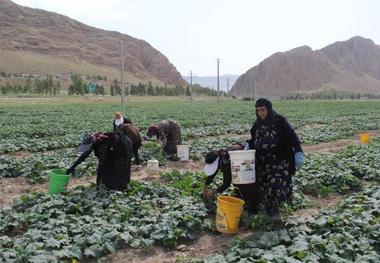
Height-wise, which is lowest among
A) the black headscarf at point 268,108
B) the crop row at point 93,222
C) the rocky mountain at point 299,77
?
the crop row at point 93,222

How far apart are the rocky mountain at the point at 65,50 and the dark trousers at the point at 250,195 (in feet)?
403

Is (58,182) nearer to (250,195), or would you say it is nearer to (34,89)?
(250,195)

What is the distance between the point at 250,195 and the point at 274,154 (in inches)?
30.4

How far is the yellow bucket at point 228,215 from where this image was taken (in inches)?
246

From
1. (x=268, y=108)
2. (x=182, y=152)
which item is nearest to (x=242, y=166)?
(x=268, y=108)

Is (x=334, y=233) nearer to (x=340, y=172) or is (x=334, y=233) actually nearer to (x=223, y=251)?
(x=223, y=251)

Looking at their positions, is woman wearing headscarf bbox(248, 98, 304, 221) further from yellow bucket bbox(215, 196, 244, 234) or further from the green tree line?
the green tree line

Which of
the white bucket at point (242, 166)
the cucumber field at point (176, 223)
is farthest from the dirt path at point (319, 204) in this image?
the white bucket at point (242, 166)

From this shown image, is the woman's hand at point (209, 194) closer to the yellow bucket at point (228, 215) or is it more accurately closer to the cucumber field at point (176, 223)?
the cucumber field at point (176, 223)

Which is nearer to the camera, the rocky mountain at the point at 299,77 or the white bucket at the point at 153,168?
the white bucket at the point at 153,168

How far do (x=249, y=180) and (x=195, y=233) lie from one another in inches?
43.6

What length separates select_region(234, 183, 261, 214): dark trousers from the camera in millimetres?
6766

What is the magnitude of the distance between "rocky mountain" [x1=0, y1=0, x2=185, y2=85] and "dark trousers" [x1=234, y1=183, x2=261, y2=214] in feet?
403

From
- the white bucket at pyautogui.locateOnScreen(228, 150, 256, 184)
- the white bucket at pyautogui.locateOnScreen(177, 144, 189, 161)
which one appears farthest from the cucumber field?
the white bucket at pyautogui.locateOnScreen(177, 144, 189, 161)
